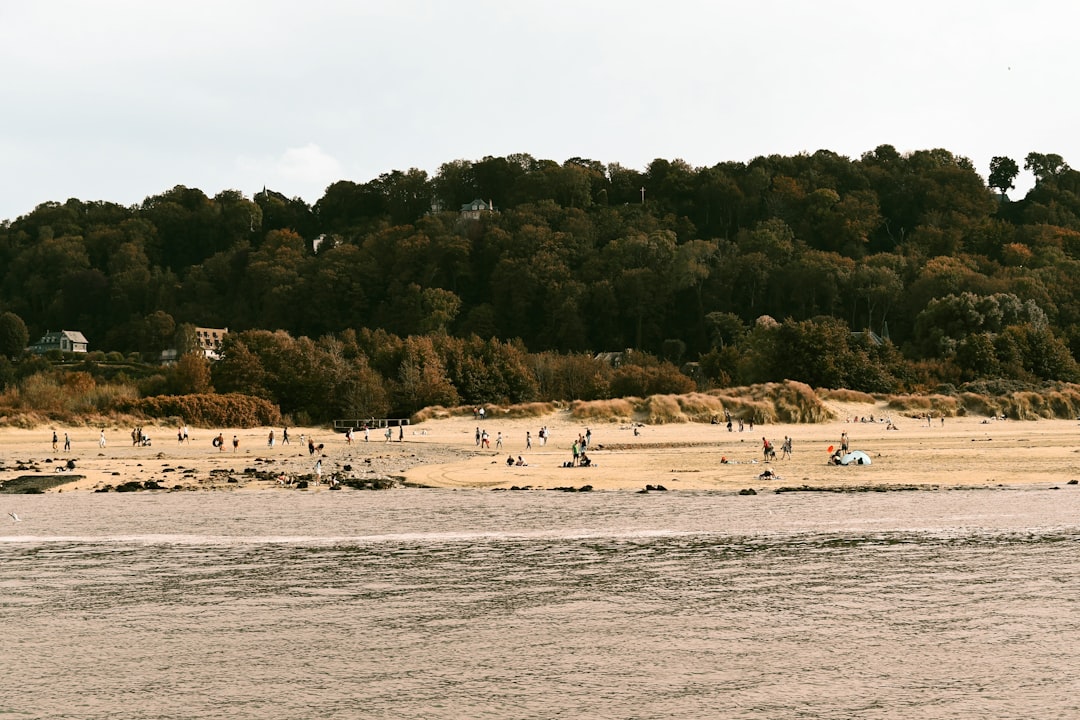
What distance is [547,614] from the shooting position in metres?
12.5

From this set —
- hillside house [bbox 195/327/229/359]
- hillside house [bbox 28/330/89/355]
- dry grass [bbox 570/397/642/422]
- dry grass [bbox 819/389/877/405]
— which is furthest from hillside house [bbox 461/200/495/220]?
dry grass [bbox 819/389/877/405]

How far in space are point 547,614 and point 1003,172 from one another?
5502 inches

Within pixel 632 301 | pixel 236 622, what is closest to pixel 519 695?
pixel 236 622

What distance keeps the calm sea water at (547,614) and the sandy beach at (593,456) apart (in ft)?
20.8

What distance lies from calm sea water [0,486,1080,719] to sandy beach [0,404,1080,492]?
6.34 metres

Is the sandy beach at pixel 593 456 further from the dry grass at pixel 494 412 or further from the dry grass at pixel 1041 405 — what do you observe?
the dry grass at pixel 1041 405

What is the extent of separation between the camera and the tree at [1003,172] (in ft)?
432

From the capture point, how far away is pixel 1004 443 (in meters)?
38.0

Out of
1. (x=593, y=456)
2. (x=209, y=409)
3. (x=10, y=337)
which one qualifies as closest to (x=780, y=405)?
(x=593, y=456)

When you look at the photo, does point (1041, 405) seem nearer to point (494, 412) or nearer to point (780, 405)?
point (780, 405)

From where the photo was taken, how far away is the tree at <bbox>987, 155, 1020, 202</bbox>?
132m

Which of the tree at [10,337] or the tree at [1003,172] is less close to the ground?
the tree at [1003,172]

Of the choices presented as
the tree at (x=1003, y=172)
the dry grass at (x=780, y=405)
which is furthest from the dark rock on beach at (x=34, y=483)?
the tree at (x=1003, y=172)

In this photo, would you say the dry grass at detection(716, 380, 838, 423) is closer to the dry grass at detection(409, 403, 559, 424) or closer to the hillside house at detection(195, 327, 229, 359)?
the dry grass at detection(409, 403, 559, 424)
